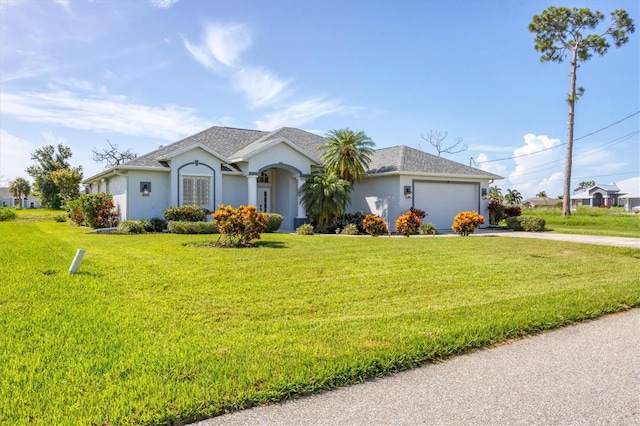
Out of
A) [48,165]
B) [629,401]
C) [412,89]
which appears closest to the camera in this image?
[629,401]

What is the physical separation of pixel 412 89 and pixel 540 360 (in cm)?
1805

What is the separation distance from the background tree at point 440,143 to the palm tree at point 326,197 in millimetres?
26960

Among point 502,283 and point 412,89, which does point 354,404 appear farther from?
point 412,89

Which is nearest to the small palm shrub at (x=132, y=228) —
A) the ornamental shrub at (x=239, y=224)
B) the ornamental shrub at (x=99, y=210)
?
the ornamental shrub at (x=99, y=210)

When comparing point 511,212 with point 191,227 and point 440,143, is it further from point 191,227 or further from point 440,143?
point 440,143

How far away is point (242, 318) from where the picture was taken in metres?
5.70

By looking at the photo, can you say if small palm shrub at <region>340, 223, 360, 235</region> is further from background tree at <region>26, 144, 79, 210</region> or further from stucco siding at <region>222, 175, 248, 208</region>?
background tree at <region>26, 144, 79, 210</region>

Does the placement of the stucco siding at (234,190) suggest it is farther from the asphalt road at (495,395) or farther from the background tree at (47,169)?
the background tree at (47,169)

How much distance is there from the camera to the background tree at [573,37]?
97.0 feet

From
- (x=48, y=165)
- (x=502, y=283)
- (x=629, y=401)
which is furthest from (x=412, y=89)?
(x=48, y=165)

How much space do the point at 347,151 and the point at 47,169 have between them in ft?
206

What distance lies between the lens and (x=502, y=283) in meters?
8.22

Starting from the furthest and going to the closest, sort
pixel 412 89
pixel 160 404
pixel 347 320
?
pixel 412 89 → pixel 347 320 → pixel 160 404

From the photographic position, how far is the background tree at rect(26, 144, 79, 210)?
61.8m
